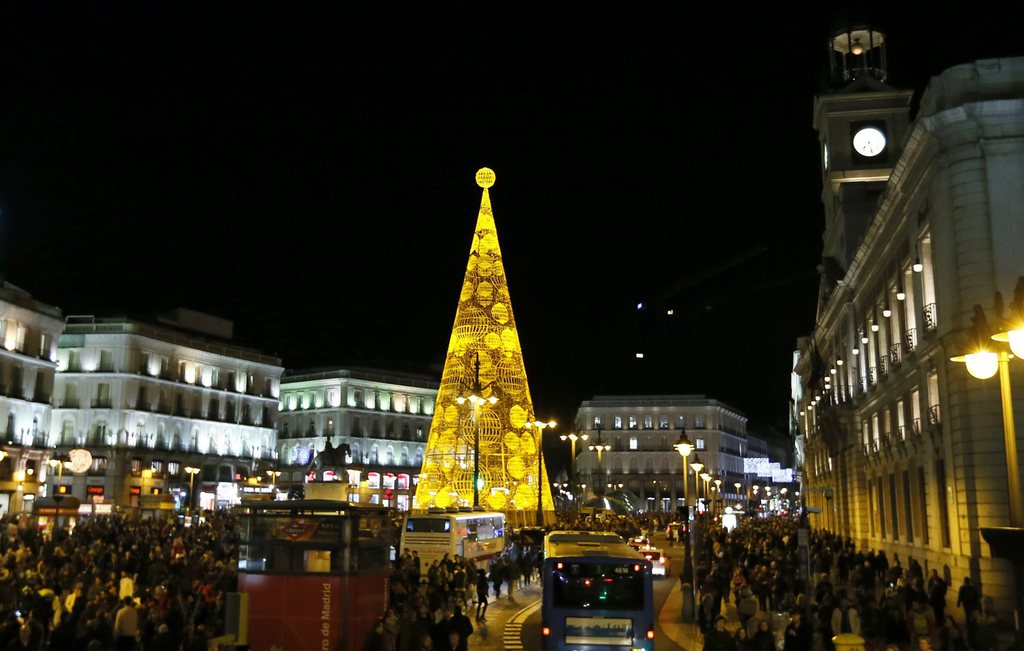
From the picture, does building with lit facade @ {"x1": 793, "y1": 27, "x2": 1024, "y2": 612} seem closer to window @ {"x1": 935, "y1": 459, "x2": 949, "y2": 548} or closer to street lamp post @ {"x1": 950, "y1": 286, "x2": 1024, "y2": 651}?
window @ {"x1": 935, "y1": 459, "x2": 949, "y2": 548}

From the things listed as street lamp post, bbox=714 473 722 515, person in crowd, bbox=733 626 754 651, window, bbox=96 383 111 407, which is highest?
window, bbox=96 383 111 407

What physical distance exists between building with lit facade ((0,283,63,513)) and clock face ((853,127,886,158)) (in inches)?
1935

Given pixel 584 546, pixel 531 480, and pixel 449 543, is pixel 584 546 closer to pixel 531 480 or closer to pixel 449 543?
pixel 449 543

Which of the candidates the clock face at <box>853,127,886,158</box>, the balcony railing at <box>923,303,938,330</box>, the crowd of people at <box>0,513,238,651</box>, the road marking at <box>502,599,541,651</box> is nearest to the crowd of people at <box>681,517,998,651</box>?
the road marking at <box>502,599,541,651</box>

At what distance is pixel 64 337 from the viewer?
72.9 metres

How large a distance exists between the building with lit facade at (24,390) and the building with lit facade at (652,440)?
65484 millimetres

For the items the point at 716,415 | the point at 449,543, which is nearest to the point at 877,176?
the point at 449,543

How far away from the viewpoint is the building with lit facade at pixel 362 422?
3789 inches

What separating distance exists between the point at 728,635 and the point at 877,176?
42454mm

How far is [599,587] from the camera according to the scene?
55.9 ft

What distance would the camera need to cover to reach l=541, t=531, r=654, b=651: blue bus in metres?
16.7

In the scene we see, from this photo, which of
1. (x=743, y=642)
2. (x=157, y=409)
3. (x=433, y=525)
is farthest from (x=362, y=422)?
(x=743, y=642)

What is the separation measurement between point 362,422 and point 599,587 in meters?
82.3

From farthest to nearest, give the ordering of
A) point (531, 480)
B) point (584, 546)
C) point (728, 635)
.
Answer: point (531, 480) < point (584, 546) < point (728, 635)
